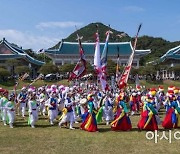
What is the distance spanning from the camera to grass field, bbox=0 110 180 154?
10.9 m

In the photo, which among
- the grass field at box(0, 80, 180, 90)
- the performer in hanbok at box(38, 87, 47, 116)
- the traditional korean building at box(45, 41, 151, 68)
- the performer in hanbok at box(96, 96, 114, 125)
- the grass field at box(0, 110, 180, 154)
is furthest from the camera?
the traditional korean building at box(45, 41, 151, 68)

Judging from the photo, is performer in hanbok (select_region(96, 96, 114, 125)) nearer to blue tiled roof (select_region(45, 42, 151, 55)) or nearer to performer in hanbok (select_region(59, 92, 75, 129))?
performer in hanbok (select_region(59, 92, 75, 129))

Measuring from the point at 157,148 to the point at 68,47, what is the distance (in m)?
59.1

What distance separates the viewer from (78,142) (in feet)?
39.6

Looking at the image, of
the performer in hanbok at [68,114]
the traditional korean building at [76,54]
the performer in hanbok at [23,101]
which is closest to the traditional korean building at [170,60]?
Answer: the traditional korean building at [76,54]

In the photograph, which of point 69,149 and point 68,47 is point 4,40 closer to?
point 68,47

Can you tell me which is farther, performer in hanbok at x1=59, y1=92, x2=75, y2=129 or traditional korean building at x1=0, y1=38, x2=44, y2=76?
traditional korean building at x1=0, y1=38, x2=44, y2=76

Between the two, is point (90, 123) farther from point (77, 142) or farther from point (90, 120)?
point (77, 142)

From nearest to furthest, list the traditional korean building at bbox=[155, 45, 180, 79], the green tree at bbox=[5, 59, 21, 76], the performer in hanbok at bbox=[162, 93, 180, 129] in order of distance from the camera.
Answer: the performer in hanbok at bbox=[162, 93, 180, 129] → the green tree at bbox=[5, 59, 21, 76] → the traditional korean building at bbox=[155, 45, 180, 79]

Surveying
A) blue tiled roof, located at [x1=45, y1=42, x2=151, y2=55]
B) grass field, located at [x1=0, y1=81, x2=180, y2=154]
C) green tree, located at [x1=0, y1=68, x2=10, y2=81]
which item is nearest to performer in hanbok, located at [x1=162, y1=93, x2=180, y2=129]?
grass field, located at [x1=0, y1=81, x2=180, y2=154]

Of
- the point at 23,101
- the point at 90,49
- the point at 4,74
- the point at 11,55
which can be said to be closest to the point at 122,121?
the point at 23,101

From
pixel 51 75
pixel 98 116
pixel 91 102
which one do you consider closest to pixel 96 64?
pixel 98 116

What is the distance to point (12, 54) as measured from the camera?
60.7 meters

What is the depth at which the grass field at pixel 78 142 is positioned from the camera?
1089 centimetres
